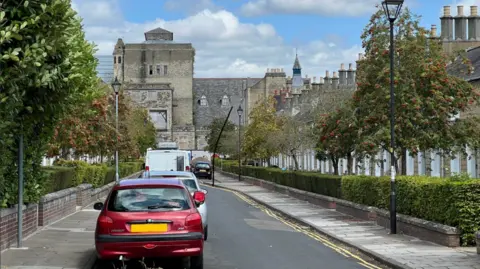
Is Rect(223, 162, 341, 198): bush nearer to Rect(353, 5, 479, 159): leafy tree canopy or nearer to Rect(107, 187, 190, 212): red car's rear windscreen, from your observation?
Rect(353, 5, 479, 159): leafy tree canopy

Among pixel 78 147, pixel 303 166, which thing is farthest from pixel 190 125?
pixel 78 147

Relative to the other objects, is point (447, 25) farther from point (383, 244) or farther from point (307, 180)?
point (383, 244)

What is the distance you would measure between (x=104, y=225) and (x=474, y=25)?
36552 millimetres

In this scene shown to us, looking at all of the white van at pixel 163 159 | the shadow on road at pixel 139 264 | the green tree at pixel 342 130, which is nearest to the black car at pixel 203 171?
the white van at pixel 163 159

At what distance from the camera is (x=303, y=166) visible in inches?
2842

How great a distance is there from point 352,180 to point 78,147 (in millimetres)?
18094

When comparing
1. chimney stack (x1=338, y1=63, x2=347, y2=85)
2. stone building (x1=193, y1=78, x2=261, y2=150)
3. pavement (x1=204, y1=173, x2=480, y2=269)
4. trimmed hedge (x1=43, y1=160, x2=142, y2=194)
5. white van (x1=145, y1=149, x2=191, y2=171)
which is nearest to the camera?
pavement (x1=204, y1=173, x2=480, y2=269)

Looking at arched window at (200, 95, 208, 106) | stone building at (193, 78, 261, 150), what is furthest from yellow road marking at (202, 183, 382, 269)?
arched window at (200, 95, 208, 106)

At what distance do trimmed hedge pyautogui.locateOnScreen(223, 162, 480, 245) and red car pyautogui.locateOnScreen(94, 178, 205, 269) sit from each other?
19.5ft

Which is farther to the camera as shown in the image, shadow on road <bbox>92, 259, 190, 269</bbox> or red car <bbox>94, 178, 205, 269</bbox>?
shadow on road <bbox>92, 259, 190, 269</bbox>

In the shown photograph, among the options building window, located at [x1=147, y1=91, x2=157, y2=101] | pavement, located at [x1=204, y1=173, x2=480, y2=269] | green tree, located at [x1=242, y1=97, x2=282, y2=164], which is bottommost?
pavement, located at [x1=204, y1=173, x2=480, y2=269]

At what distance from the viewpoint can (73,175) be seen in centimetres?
2822

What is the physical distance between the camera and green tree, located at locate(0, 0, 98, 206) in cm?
1166

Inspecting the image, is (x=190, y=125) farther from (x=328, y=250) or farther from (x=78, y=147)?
(x=328, y=250)
